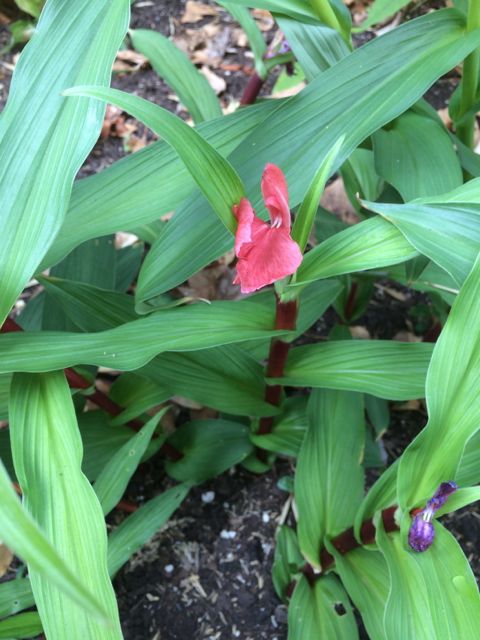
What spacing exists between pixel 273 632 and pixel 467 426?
2.08ft

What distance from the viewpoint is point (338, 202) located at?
5.00 ft

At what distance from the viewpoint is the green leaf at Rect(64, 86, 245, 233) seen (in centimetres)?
58

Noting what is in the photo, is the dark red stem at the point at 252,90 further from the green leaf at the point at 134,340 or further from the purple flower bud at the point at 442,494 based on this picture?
the purple flower bud at the point at 442,494

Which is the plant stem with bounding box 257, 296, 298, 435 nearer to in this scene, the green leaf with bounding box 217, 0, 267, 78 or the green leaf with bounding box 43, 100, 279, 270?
the green leaf with bounding box 43, 100, 279, 270

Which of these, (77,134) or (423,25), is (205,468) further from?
(423,25)

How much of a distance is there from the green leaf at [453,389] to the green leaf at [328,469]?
0.37 m

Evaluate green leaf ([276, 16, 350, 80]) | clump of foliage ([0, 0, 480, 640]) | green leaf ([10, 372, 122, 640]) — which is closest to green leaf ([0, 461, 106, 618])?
clump of foliage ([0, 0, 480, 640])

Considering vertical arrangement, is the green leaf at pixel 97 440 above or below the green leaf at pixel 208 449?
above

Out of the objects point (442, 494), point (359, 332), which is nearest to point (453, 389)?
point (442, 494)

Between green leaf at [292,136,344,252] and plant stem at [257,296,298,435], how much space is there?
84 millimetres

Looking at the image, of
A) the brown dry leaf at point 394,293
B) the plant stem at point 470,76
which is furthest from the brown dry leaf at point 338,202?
the plant stem at point 470,76

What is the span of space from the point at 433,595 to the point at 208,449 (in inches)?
21.5

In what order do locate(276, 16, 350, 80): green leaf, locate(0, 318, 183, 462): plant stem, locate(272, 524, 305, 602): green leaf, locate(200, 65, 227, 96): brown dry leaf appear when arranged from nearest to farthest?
1. locate(0, 318, 183, 462): plant stem
2. locate(276, 16, 350, 80): green leaf
3. locate(272, 524, 305, 602): green leaf
4. locate(200, 65, 227, 96): brown dry leaf

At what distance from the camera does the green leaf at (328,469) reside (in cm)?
99
